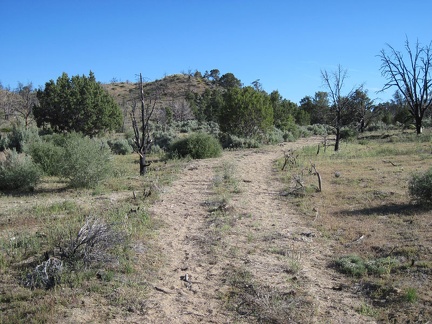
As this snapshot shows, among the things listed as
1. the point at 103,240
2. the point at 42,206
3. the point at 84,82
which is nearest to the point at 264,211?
the point at 103,240

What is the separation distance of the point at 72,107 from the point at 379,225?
2965 cm

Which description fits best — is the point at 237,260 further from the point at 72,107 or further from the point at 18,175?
the point at 72,107

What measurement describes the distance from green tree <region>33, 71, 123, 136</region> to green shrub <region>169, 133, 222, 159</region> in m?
15.3

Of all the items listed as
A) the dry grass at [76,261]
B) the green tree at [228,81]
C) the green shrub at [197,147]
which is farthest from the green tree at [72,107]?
the green tree at [228,81]

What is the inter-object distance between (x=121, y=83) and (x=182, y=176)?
8615 centimetres

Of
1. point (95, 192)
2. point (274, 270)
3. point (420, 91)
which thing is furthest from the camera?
point (420, 91)

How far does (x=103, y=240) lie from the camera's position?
19.6 feet

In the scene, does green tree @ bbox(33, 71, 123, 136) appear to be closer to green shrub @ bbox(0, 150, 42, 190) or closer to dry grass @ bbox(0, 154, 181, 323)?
green shrub @ bbox(0, 150, 42, 190)

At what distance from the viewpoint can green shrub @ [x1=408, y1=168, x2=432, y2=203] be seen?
28.3 ft

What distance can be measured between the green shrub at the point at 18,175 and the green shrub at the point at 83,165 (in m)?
0.89

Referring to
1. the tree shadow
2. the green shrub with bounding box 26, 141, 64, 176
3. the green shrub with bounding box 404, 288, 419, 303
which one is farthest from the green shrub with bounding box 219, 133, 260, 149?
the green shrub with bounding box 404, 288, 419, 303

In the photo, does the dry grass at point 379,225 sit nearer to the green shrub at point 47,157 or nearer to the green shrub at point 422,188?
the green shrub at point 422,188

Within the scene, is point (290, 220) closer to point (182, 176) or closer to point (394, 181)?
point (394, 181)

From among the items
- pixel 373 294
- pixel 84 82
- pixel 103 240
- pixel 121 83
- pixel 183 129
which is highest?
pixel 121 83
